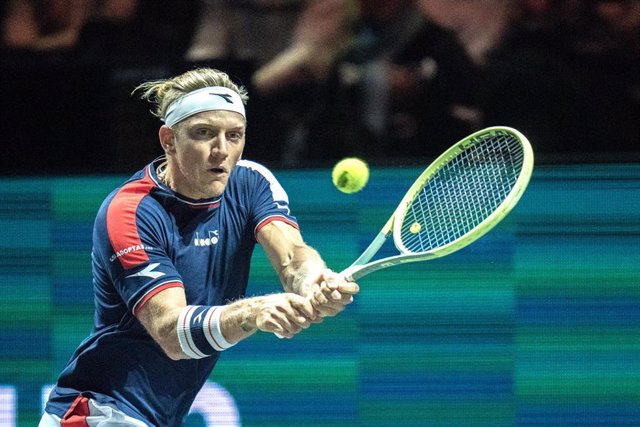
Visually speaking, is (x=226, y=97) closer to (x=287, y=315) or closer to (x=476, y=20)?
(x=287, y=315)

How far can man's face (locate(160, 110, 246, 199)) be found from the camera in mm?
Answer: 3873

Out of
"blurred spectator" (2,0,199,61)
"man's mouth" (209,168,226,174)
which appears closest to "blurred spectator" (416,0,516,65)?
"blurred spectator" (2,0,199,61)

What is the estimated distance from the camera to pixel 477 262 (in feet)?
16.9

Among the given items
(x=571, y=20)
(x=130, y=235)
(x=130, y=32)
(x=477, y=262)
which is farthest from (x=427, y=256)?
(x=130, y=32)

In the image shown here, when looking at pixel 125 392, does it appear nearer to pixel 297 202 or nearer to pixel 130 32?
pixel 297 202

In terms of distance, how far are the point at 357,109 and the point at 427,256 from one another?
1.75m

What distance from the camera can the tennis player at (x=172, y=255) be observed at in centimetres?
383

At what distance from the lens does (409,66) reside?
520cm

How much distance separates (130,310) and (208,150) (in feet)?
1.81

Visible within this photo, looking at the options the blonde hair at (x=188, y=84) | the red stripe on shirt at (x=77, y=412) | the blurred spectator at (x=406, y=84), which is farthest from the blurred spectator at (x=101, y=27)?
the red stripe on shirt at (x=77, y=412)

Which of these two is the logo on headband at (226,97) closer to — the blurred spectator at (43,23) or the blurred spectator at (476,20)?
the blurred spectator at (476,20)

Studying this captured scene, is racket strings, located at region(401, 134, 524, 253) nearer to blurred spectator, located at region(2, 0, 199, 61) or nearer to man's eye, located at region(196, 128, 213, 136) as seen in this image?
man's eye, located at region(196, 128, 213, 136)

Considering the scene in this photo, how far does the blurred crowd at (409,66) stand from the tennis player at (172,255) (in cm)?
123

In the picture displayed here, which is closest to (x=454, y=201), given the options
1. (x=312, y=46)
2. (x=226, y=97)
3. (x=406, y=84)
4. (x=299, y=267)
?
(x=299, y=267)
